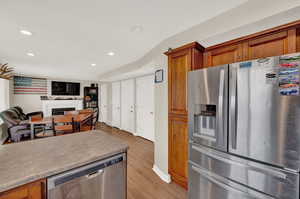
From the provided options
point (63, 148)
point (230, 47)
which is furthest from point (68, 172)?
point (230, 47)

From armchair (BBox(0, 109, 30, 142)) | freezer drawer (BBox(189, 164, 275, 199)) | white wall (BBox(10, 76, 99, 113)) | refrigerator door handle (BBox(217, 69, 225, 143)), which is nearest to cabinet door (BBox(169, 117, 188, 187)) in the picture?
freezer drawer (BBox(189, 164, 275, 199))

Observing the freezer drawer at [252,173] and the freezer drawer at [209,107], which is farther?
the freezer drawer at [209,107]

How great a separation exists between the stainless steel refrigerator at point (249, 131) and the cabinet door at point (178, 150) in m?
0.34

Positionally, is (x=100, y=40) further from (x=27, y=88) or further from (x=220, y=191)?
(x=27, y=88)

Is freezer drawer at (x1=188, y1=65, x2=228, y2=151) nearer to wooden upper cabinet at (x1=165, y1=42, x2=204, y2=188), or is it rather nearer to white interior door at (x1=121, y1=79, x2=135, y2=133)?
wooden upper cabinet at (x1=165, y1=42, x2=204, y2=188)

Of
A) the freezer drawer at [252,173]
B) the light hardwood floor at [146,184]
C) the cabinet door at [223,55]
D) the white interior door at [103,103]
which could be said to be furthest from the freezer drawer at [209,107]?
the white interior door at [103,103]

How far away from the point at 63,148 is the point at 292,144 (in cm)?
186

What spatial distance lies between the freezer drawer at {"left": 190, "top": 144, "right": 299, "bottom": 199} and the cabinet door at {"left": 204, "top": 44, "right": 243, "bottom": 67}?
1119mm

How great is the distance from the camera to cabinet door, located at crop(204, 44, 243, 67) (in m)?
1.55

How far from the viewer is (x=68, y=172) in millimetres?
936

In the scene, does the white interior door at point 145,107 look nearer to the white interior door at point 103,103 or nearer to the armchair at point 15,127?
the white interior door at point 103,103

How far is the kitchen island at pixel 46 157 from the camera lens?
2.64 ft

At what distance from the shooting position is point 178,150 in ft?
6.32

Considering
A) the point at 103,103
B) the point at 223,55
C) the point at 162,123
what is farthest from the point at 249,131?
the point at 103,103
